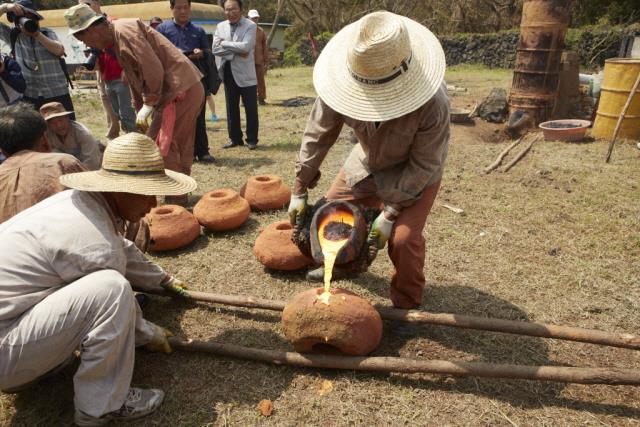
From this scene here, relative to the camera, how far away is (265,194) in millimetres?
4688

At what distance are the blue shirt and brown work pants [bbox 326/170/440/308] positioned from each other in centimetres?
419

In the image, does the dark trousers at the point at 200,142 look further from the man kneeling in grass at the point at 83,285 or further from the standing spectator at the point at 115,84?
the man kneeling in grass at the point at 83,285

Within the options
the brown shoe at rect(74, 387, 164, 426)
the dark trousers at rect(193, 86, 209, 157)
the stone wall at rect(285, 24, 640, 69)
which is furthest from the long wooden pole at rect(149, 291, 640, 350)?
the stone wall at rect(285, 24, 640, 69)

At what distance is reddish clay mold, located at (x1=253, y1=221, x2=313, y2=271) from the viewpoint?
3520 millimetres

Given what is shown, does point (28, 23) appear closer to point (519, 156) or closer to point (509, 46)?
point (519, 156)

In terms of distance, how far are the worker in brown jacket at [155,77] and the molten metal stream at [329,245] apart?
2.51 metres

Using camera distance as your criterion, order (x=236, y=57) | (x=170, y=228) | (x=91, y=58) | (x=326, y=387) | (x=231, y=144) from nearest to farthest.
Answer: (x=326, y=387) → (x=170, y=228) → (x=91, y=58) → (x=236, y=57) → (x=231, y=144)

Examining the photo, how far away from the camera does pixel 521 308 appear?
3197 mm

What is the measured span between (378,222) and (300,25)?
89.2 feet

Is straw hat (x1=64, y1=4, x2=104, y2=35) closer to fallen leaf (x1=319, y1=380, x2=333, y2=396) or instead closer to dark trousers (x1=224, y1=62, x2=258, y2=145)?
dark trousers (x1=224, y1=62, x2=258, y2=145)

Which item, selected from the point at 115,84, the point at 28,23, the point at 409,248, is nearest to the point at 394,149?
the point at 409,248

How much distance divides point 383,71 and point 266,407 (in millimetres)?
1835

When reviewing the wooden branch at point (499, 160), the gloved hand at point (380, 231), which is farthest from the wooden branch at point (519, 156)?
the gloved hand at point (380, 231)

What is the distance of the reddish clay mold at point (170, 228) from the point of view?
393 centimetres
